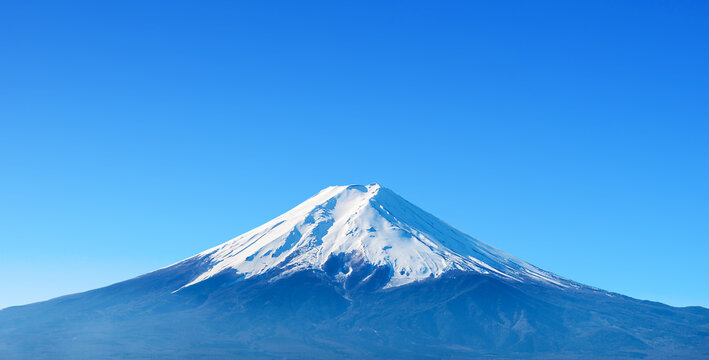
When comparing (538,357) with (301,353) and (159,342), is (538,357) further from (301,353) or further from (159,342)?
(159,342)

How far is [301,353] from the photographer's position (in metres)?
187

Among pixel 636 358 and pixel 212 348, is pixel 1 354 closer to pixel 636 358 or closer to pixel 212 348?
pixel 212 348

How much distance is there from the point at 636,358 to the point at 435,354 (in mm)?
43417

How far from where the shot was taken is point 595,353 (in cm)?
19575

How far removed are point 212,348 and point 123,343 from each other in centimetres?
2159

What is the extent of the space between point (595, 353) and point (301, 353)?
65.9 metres

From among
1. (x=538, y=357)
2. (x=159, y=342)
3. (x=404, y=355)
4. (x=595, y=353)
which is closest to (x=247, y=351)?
(x=159, y=342)

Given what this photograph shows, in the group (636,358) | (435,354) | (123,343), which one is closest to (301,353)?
(435,354)

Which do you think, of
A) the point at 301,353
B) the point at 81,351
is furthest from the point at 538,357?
the point at 81,351

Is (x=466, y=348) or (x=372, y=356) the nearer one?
(x=372, y=356)

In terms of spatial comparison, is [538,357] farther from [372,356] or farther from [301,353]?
[301,353]

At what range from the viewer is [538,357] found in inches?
7534

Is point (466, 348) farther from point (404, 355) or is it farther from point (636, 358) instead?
point (636, 358)

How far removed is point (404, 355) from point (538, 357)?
1168 inches
